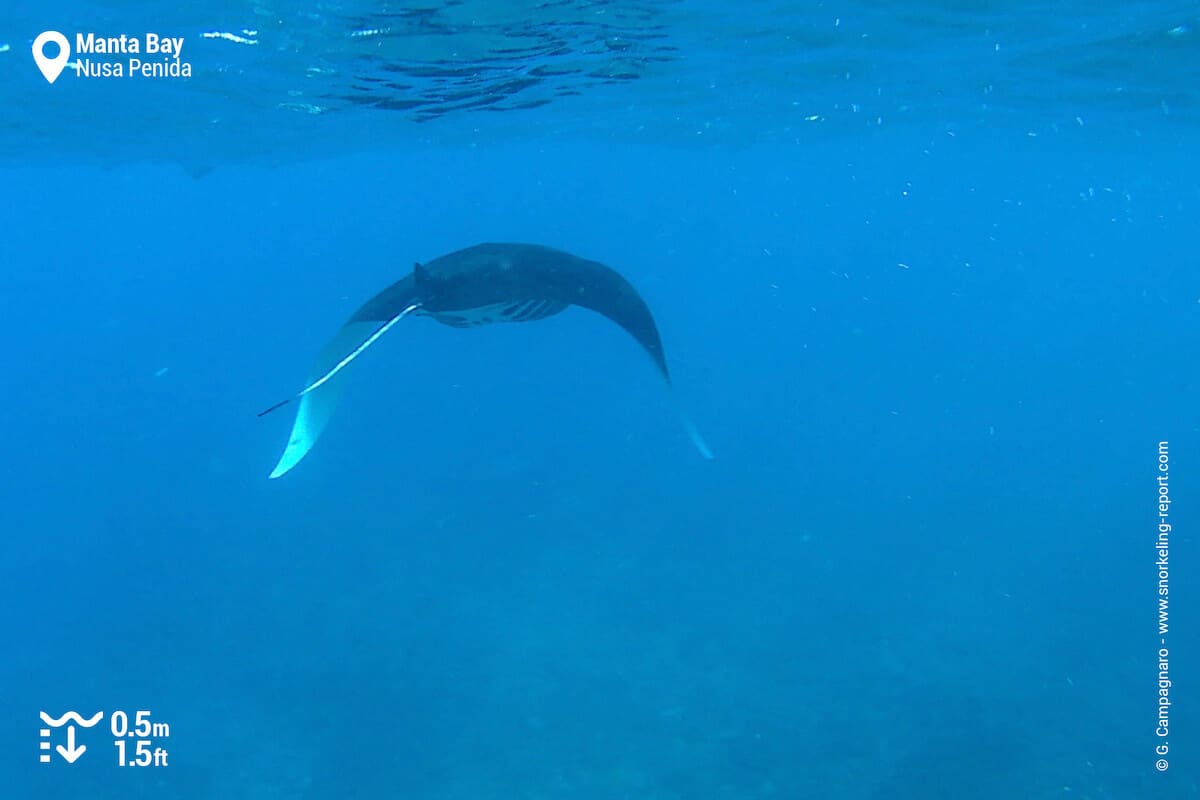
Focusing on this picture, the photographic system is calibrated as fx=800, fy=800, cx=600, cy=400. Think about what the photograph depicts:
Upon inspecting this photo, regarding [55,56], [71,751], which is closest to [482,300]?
[71,751]

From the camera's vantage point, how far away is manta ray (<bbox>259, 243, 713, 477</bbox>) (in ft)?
20.0

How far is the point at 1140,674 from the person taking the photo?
453 inches

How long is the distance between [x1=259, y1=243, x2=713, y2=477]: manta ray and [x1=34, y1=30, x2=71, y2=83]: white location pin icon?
11822 mm

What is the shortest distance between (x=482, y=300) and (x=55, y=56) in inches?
571

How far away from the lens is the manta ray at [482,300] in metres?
6.11

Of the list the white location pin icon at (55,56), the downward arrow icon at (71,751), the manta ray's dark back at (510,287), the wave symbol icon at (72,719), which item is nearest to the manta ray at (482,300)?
the manta ray's dark back at (510,287)

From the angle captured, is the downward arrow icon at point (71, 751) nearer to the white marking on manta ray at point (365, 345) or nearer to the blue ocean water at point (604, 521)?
the blue ocean water at point (604, 521)

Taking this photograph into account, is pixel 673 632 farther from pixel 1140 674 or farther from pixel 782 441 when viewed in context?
pixel 782 441

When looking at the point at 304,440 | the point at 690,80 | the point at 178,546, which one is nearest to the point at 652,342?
the point at 304,440

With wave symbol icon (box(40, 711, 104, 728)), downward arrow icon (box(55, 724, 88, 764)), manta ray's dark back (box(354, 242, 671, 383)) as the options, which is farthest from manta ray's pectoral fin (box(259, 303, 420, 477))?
wave symbol icon (box(40, 711, 104, 728))

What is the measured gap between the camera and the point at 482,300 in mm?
6277

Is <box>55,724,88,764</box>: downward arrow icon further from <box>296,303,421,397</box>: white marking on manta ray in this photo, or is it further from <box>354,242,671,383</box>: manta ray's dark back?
<box>354,242,671,383</box>: manta ray's dark back

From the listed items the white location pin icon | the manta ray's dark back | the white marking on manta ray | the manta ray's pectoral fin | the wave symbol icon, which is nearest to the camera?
the white marking on manta ray

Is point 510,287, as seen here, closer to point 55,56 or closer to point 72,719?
point 72,719
